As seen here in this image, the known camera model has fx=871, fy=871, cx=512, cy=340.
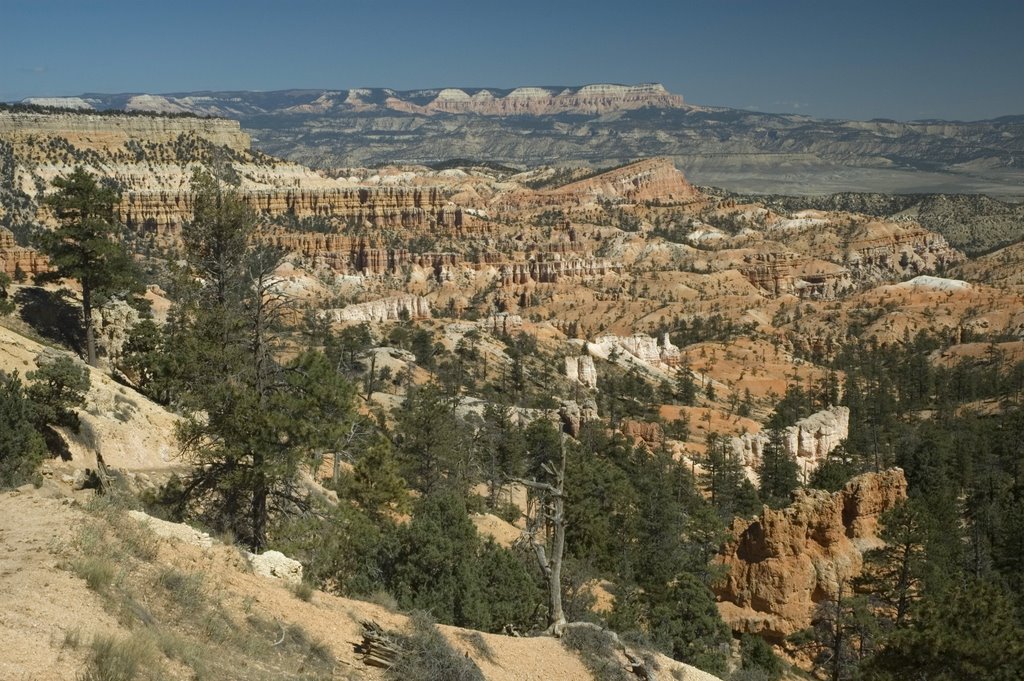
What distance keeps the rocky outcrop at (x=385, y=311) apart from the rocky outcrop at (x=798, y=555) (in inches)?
2083

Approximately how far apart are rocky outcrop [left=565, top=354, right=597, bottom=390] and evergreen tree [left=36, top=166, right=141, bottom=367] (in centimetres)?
4403

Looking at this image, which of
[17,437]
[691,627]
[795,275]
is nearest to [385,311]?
[691,627]

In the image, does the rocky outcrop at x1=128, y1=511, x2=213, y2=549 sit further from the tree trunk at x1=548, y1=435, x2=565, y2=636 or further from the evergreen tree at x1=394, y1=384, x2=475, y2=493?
the evergreen tree at x1=394, y1=384, x2=475, y2=493

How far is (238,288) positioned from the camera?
20766mm

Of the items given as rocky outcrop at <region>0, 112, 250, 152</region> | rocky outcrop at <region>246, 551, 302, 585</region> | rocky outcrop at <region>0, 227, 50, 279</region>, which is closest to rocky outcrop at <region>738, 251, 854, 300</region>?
rocky outcrop at <region>0, 112, 250, 152</region>

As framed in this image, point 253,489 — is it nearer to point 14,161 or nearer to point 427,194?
point 14,161

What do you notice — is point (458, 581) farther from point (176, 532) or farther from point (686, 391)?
point (686, 391)

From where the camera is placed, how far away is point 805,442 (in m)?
54.1

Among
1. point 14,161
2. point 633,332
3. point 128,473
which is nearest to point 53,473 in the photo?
point 128,473

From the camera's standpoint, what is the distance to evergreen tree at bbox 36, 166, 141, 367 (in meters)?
28.5

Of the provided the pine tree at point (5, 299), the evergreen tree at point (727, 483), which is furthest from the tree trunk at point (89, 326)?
the evergreen tree at point (727, 483)

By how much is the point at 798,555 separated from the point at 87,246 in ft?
83.9

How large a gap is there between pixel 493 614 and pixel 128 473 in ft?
30.4

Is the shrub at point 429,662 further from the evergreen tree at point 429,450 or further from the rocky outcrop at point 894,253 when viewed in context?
the rocky outcrop at point 894,253
